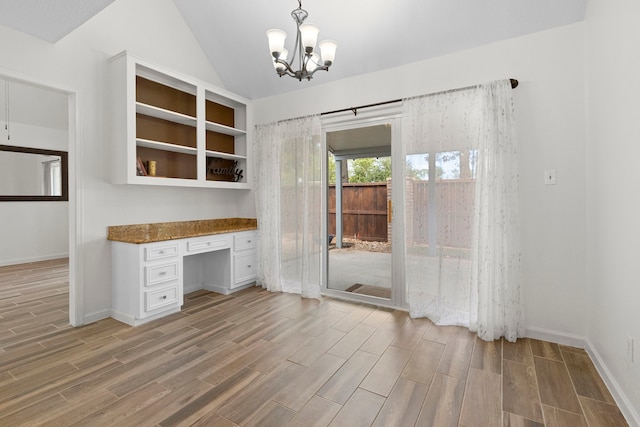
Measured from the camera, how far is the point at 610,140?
2.03 m

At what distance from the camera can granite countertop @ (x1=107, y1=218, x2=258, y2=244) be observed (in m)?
3.16

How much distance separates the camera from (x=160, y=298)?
310 centimetres

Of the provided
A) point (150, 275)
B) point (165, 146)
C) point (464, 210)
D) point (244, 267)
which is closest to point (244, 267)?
point (244, 267)

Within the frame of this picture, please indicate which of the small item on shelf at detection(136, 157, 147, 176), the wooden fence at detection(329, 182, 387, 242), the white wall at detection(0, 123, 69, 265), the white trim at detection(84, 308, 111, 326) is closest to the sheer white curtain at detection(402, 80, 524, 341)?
the wooden fence at detection(329, 182, 387, 242)

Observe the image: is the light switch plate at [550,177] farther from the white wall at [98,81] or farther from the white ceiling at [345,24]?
the white wall at [98,81]

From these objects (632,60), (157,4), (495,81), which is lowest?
(632,60)

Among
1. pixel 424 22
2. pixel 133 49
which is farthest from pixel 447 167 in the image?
pixel 133 49

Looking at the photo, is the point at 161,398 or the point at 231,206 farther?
the point at 231,206

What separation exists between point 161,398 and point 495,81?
347 cm

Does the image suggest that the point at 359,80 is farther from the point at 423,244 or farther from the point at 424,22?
the point at 423,244

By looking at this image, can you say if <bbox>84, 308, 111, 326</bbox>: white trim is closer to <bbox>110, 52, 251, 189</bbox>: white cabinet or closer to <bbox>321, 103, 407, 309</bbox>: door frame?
<bbox>110, 52, 251, 189</bbox>: white cabinet

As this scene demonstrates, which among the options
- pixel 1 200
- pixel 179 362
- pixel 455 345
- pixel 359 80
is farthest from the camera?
pixel 1 200

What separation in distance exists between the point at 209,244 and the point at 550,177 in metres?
3.44

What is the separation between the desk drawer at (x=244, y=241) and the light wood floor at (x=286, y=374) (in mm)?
1000
